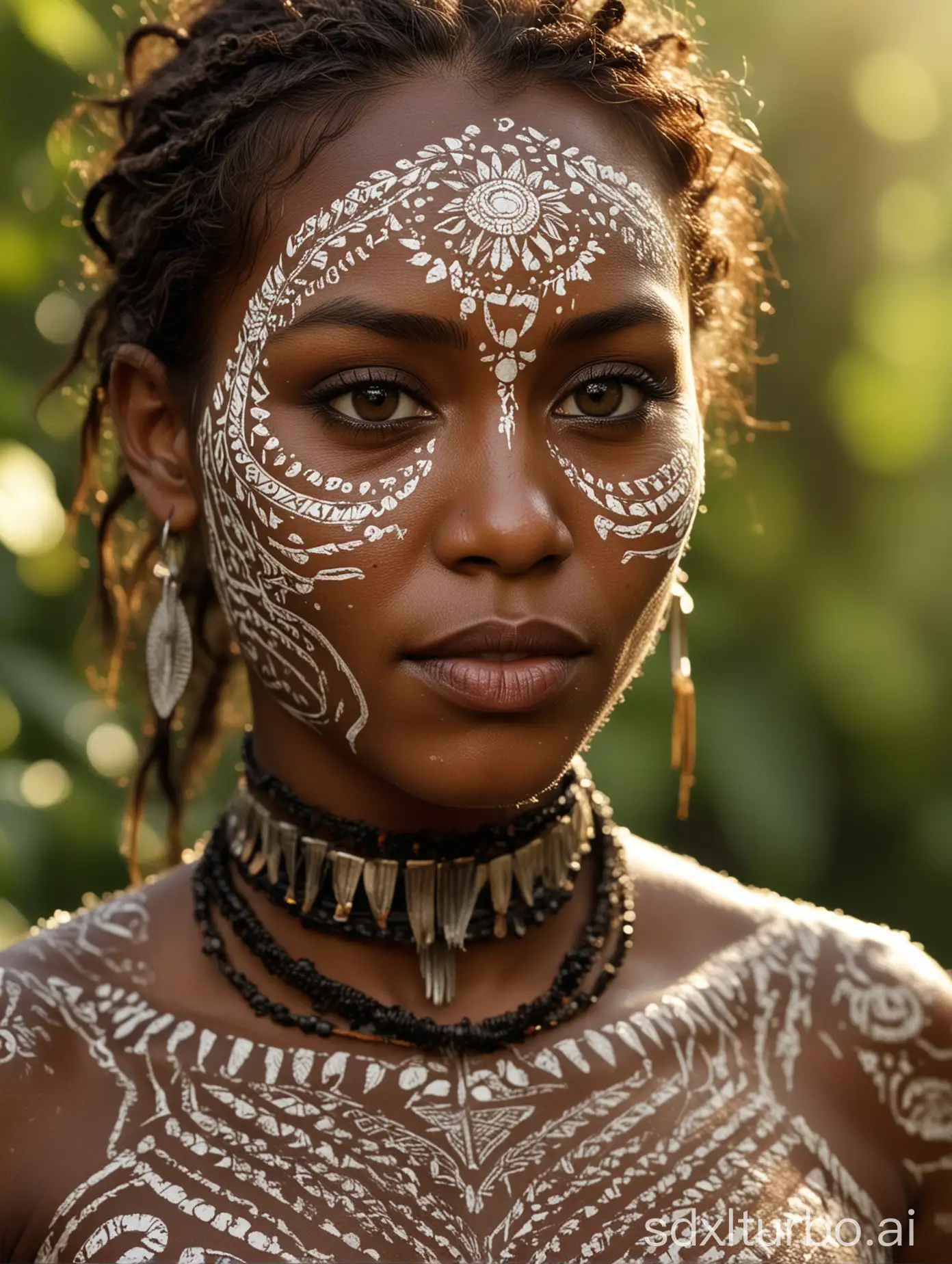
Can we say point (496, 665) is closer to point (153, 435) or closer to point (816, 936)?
point (153, 435)

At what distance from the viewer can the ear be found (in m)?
2.70

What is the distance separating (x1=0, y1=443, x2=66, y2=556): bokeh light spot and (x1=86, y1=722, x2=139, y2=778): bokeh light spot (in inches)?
21.0

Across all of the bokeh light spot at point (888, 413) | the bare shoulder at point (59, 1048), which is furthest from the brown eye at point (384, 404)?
the bokeh light spot at point (888, 413)

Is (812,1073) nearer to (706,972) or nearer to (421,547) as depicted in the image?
(706,972)

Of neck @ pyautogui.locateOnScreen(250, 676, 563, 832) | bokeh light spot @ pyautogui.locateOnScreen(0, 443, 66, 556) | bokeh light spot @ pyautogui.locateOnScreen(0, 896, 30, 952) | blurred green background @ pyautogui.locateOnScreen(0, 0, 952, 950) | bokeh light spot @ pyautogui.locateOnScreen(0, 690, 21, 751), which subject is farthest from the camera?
blurred green background @ pyautogui.locateOnScreen(0, 0, 952, 950)

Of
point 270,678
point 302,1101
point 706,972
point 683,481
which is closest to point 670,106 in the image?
point 683,481

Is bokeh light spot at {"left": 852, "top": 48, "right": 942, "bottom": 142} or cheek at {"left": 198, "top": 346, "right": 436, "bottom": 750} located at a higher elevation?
bokeh light spot at {"left": 852, "top": 48, "right": 942, "bottom": 142}

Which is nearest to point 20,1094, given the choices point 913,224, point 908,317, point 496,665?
point 496,665

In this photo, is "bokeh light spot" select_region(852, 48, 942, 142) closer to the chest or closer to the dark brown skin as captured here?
the dark brown skin

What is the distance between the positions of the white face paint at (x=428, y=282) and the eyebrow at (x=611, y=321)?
0.05 metres

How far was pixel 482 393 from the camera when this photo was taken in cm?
236

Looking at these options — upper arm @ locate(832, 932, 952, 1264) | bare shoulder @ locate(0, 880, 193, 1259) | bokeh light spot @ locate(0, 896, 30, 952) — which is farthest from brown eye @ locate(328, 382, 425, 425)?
bokeh light spot @ locate(0, 896, 30, 952)

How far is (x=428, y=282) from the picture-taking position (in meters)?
2.34

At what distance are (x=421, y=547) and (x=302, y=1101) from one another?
2.81ft
